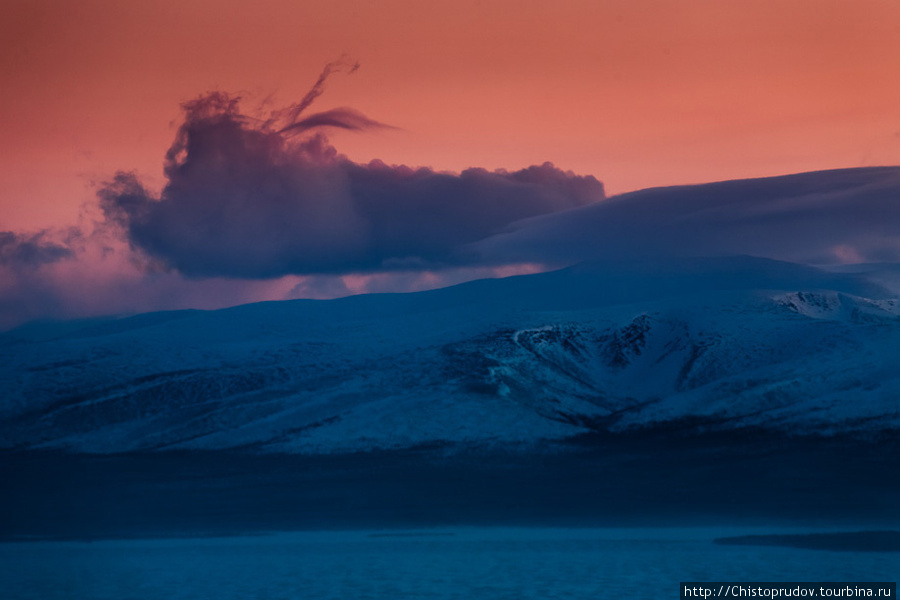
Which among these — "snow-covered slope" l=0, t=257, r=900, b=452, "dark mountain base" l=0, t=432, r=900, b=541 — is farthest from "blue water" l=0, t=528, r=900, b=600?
"snow-covered slope" l=0, t=257, r=900, b=452

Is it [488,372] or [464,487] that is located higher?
[488,372]

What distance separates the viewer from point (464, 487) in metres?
72.2

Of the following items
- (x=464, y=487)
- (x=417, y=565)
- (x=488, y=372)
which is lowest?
(x=464, y=487)

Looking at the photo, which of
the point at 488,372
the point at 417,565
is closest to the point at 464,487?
the point at 417,565

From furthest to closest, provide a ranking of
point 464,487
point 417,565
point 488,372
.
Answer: point 488,372 → point 464,487 → point 417,565

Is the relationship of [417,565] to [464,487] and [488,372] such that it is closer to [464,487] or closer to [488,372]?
[464,487]

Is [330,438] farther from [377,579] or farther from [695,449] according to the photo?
[377,579]

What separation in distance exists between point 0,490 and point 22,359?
197ft

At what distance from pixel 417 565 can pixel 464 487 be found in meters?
32.1

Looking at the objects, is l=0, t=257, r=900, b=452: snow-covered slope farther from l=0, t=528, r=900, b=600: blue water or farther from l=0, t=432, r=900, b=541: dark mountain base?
l=0, t=528, r=900, b=600: blue water

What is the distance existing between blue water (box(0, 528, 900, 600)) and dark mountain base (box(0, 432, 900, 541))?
19.0 feet

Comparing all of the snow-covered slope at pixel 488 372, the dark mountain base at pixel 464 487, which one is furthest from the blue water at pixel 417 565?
the snow-covered slope at pixel 488 372

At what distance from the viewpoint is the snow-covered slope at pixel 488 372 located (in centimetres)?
10194

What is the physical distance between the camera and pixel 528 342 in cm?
12500
